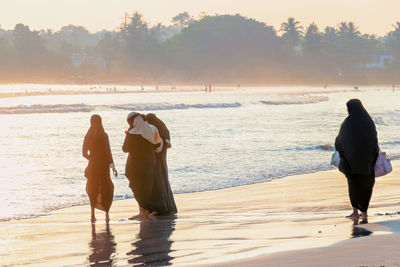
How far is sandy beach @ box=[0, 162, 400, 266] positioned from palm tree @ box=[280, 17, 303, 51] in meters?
145

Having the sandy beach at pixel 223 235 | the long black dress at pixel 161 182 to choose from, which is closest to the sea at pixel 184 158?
the sandy beach at pixel 223 235

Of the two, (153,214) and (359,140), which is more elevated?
(359,140)

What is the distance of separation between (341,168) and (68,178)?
6.65 m

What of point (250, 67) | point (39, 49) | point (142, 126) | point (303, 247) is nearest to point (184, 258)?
point (303, 247)

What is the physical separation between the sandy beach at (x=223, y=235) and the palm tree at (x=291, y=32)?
145m

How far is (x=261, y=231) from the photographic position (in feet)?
24.7

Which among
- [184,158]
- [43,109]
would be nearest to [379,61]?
[43,109]

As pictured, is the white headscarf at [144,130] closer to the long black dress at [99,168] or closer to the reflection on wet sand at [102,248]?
the long black dress at [99,168]

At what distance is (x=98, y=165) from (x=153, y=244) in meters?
2.04

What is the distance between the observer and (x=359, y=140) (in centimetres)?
850

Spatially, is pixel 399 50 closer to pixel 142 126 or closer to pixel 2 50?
pixel 2 50

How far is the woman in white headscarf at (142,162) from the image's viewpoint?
896 cm

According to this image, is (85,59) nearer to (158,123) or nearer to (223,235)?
(158,123)

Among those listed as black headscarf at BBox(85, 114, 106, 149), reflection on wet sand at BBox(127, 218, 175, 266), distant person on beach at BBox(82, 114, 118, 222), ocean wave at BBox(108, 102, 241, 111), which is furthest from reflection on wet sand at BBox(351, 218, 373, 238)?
ocean wave at BBox(108, 102, 241, 111)
